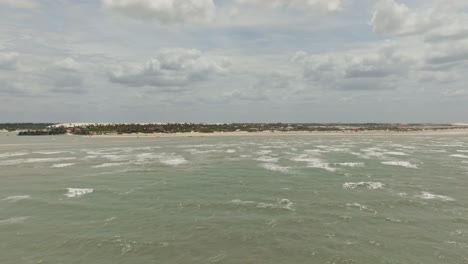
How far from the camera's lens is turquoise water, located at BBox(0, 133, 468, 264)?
1592 cm

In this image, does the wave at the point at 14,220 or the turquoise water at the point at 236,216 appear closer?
the turquoise water at the point at 236,216

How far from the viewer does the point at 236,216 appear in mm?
21438

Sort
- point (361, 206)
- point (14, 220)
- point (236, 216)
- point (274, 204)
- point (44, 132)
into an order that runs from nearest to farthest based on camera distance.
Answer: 1. point (14, 220)
2. point (236, 216)
3. point (361, 206)
4. point (274, 204)
5. point (44, 132)

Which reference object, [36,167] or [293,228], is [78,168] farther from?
[293,228]

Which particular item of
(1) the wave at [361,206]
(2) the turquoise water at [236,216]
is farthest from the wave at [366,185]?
(1) the wave at [361,206]

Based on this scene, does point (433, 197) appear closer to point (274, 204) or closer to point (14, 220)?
point (274, 204)

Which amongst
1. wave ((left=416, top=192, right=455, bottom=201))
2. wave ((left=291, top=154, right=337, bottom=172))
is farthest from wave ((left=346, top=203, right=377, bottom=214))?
wave ((left=291, top=154, right=337, bottom=172))

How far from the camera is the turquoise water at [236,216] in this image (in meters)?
15.9

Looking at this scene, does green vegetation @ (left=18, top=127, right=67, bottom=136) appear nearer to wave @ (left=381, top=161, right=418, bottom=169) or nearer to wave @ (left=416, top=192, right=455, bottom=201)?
wave @ (left=381, top=161, right=418, bottom=169)

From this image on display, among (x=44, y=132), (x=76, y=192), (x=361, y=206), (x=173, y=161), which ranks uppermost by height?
(x=44, y=132)

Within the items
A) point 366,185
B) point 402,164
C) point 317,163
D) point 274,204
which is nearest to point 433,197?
point 366,185

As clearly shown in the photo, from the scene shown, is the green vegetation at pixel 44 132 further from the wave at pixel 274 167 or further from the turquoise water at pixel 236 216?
the wave at pixel 274 167

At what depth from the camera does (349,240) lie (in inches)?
679

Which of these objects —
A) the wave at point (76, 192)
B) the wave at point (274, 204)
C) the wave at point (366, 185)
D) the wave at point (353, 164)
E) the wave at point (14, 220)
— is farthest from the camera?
the wave at point (353, 164)
